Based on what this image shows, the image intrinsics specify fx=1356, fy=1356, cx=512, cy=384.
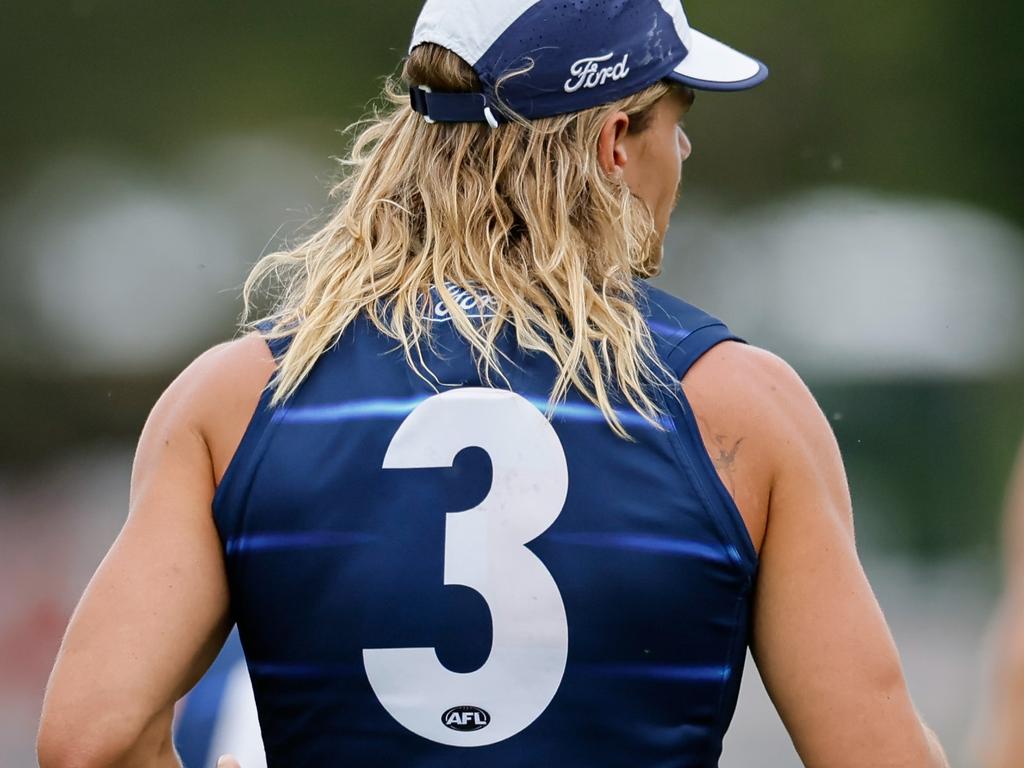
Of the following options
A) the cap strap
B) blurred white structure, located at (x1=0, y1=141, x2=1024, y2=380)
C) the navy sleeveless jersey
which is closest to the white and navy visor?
the cap strap

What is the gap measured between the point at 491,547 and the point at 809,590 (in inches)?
15.0

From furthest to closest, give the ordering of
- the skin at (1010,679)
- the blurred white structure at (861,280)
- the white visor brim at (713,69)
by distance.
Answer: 1. the blurred white structure at (861,280)
2. the white visor brim at (713,69)
3. the skin at (1010,679)

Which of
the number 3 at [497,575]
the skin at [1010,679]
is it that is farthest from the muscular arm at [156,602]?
the skin at [1010,679]

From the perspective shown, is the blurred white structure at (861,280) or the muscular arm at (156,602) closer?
the muscular arm at (156,602)

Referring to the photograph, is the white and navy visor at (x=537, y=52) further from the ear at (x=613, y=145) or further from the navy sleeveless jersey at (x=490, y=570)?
the navy sleeveless jersey at (x=490, y=570)

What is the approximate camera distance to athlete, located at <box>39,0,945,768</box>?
159 cm

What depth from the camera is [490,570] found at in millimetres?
1596

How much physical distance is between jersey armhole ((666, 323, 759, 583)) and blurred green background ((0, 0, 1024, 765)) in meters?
5.93

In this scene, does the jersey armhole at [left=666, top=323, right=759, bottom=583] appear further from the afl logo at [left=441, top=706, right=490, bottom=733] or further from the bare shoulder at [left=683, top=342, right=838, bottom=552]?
the afl logo at [left=441, top=706, right=490, bottom=733]

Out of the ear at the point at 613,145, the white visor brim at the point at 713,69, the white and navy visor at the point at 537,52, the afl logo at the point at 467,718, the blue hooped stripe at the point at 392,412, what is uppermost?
the white and navy visor at the point at 537,52

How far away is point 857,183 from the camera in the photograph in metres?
8.04

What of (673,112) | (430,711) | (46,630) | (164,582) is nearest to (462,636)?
(430,711)

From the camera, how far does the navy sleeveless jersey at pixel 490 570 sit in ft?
5.20

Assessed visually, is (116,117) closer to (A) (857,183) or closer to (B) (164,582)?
(A) (857,183)
